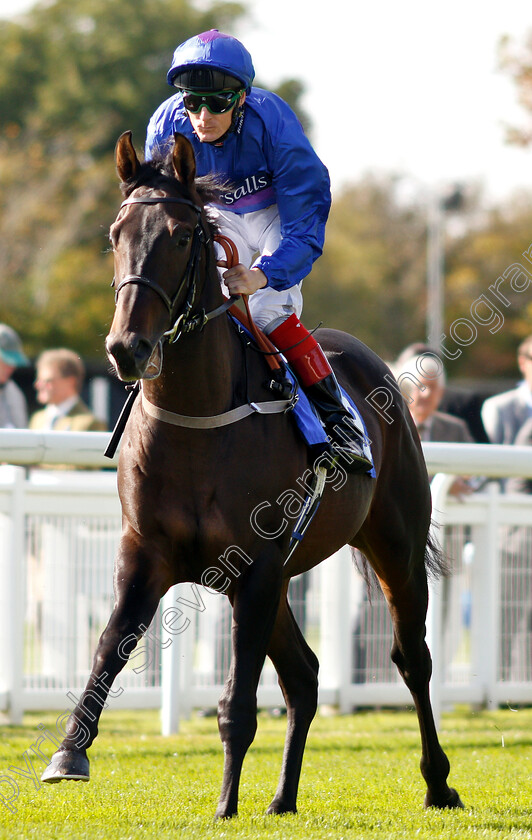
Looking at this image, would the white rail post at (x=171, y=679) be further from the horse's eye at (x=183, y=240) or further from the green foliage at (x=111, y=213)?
the green foliage at (x=111, y=213)

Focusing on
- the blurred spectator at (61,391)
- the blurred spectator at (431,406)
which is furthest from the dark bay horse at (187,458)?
the blurred spectator at (61,391)

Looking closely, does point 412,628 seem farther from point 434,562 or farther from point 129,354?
point 129,354

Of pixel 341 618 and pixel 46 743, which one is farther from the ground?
pixel 341 618

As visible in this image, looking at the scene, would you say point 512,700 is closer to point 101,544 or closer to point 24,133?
point 101,544

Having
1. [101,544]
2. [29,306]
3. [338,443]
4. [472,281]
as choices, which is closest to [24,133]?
[29,306]

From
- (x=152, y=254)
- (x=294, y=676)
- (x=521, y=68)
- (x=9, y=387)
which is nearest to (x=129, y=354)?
(x=152, y=254)

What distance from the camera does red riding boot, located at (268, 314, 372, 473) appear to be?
4.56 meters

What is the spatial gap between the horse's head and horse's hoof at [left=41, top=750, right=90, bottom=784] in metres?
1.19

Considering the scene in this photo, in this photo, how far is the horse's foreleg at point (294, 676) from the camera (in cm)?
468

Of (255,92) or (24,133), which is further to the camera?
(24,133)

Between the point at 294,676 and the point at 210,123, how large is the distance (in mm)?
2208

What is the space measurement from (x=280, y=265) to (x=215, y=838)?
6.34 ft

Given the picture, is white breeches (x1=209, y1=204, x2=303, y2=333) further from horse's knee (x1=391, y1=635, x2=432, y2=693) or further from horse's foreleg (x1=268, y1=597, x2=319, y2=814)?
horse's knee (x1=391, y1=635, x2=432, y2=693)

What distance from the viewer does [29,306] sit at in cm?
3244
